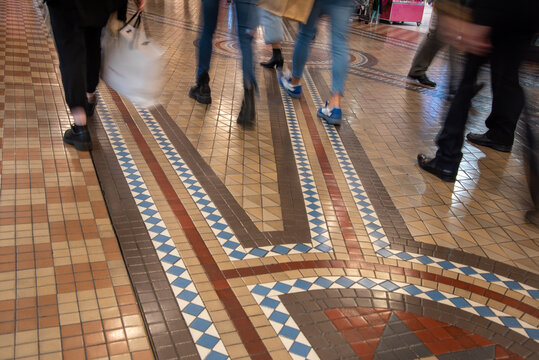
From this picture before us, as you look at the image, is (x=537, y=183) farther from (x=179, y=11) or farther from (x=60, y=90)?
(x=179, y=11)

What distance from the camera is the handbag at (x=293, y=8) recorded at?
3.59 m

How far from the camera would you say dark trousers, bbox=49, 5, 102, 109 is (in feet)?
9.29

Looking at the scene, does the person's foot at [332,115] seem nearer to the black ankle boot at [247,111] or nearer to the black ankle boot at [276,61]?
the black ankle boot at [247,111]

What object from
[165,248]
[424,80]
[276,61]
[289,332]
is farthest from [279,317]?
[424,80]

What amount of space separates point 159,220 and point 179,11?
7.94m

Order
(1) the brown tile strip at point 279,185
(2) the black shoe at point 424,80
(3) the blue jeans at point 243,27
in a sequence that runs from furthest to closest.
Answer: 1. (2) the black shoe at point 424,80
2. (3) the blue jeans at point 243,27
3. (1) the brown tile strip at point 279,185

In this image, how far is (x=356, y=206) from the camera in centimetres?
292

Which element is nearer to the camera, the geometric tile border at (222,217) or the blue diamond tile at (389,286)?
the blue diamond tile at (389,286)

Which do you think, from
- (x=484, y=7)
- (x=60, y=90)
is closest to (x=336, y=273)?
(x=484, y=7)

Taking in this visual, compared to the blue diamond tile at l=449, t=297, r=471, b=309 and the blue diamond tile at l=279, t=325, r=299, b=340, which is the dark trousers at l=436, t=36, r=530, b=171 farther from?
the blue diamond tile at l=279, t=325, r=299, b=340

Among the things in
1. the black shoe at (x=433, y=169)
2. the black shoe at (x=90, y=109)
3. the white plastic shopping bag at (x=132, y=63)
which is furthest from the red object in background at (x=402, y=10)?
the white plastic shopping bag at (x=132, y=63)

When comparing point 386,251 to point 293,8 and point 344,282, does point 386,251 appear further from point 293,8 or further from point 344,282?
point 293,8

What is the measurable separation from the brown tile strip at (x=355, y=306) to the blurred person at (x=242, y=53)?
1.98m

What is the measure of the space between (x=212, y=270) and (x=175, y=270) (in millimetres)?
158
